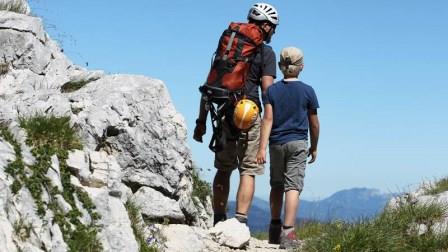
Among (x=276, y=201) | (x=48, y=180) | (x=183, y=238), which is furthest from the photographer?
(x=276, y=201)

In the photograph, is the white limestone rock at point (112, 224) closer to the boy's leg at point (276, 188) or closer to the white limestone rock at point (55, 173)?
the white limestone rock at point (55, 173)

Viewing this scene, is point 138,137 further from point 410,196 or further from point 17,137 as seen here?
point 410,196

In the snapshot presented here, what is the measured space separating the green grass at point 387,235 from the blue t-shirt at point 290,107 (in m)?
1.45

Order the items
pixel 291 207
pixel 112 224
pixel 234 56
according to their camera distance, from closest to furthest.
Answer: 1. pixel 112 224
2. pixel 234 56
3. pixel 291 207

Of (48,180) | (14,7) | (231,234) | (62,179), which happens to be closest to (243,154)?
(231,234)

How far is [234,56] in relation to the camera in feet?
30.9

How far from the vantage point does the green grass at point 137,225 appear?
7.49 metres

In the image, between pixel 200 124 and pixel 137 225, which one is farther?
pixel 200 124

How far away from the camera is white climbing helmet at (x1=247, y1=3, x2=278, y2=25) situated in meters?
9.70

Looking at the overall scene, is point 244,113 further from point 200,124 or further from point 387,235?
point 387,235

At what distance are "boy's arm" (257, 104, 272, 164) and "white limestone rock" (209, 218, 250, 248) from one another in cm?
96

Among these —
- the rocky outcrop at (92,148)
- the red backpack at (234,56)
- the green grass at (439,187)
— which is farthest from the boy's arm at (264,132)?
the green grass at (439,187)

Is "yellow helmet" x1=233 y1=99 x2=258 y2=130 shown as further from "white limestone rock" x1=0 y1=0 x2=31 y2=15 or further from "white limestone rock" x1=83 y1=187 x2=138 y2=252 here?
"white limestone rock" x1=0 y1=0 x2=31 y2=15

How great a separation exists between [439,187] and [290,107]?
4077mm
